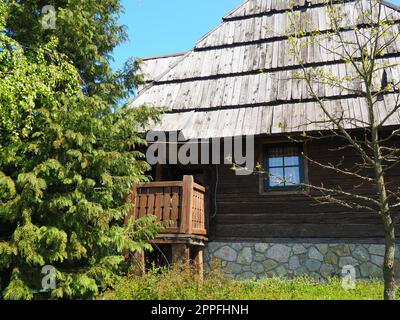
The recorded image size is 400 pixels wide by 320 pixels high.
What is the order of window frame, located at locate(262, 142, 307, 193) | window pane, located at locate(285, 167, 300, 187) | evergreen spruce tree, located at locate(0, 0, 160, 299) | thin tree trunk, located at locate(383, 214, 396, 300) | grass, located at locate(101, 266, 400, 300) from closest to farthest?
1. thin tree trunk, located at locate(383, 214, 396, 300)
2. evergreen spruce tree, located at locate(0, 0, 160, 299)
3. grass, located at locate(101, 266, 400, 300)
4. window frame, located at locate(262, 142, 307, 193)
5. window pane, located at locate(285, 167, 300, 187)

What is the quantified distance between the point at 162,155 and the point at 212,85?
2.55 meters

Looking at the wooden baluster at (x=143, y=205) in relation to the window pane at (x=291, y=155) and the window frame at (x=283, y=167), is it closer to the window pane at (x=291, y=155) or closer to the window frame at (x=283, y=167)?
the window frame at (x=283, y=167)

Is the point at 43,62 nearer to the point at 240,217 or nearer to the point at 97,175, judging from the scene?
the point at 97,175

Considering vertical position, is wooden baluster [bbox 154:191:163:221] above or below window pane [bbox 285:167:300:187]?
below

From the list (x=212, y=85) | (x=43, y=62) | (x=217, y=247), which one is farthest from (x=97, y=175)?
(x=212, y=85)

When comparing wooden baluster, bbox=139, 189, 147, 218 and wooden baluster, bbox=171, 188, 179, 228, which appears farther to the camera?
wooden baluster, bbox=139, 189, 147, 218

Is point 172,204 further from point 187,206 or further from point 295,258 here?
point 295,258

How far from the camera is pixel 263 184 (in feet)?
32.4

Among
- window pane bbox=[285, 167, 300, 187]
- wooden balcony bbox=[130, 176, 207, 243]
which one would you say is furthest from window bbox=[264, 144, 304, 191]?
wooden balcony bbox=[130, 176, 207, 243]

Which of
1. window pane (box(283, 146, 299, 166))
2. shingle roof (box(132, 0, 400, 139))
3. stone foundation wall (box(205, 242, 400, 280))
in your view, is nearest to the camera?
stone foundation wall (box(205, 242, 400, 280))

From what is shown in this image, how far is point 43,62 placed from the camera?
8.10 m

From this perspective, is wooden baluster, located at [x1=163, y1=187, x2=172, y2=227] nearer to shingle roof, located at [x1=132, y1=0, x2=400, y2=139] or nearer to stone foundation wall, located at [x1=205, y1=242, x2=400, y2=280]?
stone foundation wall, located at [x1=205, y1=242, x2=400, y2=280]

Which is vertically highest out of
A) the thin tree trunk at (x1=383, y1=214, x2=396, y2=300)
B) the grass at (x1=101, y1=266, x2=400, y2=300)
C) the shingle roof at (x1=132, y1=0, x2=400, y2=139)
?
the shingle roof at (x1=132, y1=0, x2=400, y2=139)

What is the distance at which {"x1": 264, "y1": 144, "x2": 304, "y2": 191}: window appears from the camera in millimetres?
9750
